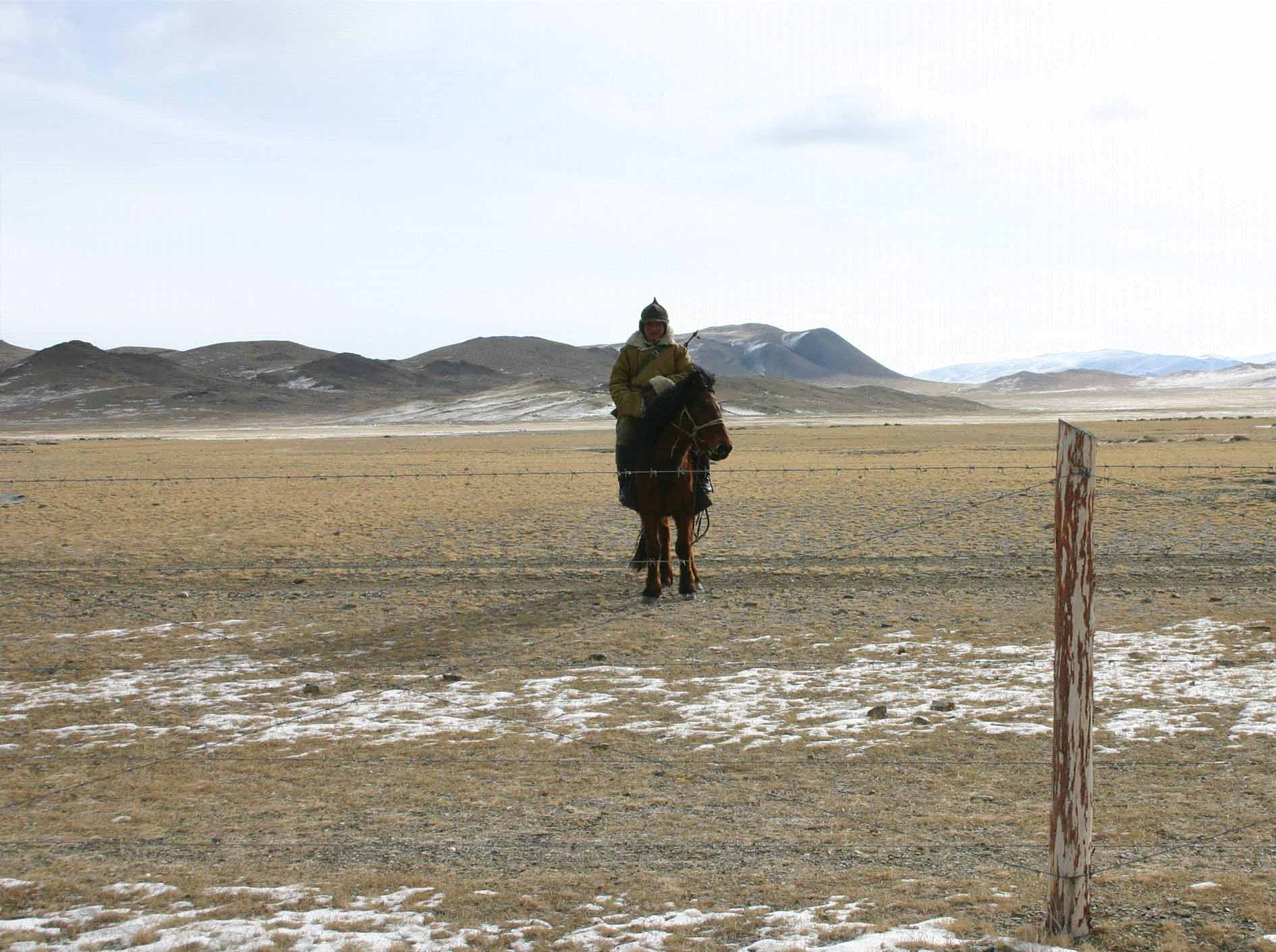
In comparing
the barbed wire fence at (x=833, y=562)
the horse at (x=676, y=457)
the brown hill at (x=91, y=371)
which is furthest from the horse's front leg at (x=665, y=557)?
the brown hill at (x=91, y=371)

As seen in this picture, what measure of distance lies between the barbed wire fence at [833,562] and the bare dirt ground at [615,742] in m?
0.04

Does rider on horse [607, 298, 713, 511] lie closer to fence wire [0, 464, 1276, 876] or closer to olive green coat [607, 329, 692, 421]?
olive green coat [607, 329, 692, 421]

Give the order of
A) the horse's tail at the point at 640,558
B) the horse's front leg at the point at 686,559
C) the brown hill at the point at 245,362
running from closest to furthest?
the horse's front leg at the point at 686,559, the horse's tail at the point at 640,558, the brown hill at the point at 245,362

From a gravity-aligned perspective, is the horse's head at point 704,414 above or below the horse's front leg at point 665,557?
above

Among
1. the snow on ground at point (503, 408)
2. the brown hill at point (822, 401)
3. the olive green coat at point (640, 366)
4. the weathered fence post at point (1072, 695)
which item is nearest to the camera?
the weathered fence post at point (1072, 695)

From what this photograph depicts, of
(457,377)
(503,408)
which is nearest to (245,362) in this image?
(457,377)

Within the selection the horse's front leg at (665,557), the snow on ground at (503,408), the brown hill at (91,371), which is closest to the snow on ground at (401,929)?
the horse's front leg at (665,557)

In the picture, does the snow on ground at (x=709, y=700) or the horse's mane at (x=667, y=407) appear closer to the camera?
the snow on ground at (x=709, y=700)

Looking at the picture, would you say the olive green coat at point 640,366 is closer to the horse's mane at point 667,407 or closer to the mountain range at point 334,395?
the horse's mane at point 667,407

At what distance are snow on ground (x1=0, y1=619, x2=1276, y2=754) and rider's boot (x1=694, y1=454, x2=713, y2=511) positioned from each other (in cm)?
301

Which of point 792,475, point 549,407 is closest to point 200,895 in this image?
point 792,475

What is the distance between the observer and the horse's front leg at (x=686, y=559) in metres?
10.9

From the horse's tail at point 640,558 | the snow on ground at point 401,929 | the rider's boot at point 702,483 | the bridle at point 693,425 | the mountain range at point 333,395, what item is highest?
the mountain range at point 333,395

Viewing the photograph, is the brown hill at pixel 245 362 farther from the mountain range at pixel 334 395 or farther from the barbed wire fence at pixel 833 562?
the barbed wire fence at pixel 833 562
